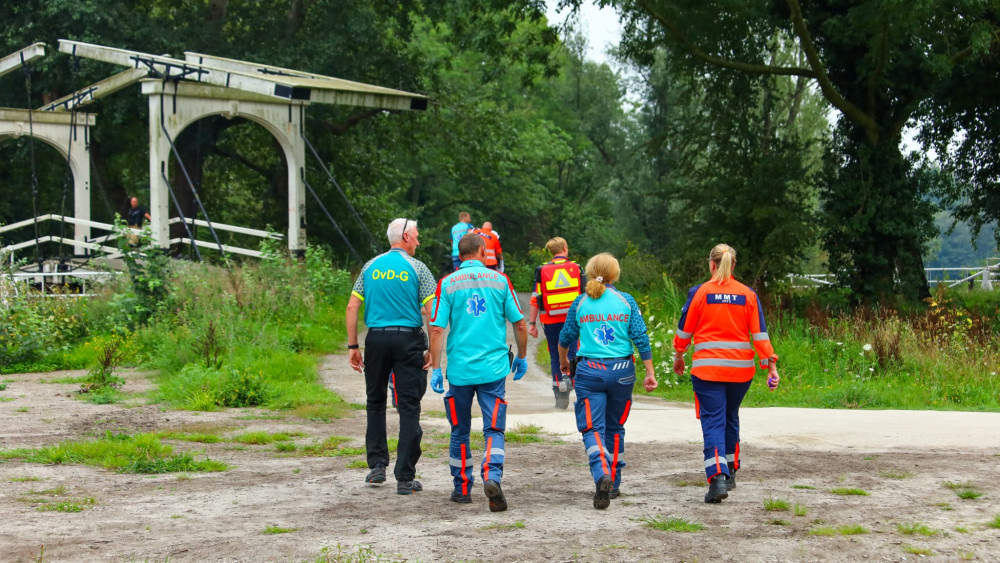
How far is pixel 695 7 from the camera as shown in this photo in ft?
65.8

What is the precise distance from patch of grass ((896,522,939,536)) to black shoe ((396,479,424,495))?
3.04 metres

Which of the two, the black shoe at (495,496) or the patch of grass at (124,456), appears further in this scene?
the patch of grass at (124,456)

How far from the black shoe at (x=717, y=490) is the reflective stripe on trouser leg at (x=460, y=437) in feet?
5.02

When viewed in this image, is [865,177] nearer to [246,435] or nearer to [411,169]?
[246,435]

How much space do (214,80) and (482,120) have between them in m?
12.8

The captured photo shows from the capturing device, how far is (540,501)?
670 centimetres

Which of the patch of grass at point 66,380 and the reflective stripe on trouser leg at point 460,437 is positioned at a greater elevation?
the reflective stripe on trouser leg at point 460,437

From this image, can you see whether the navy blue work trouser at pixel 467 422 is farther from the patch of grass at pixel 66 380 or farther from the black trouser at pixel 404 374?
the patch of grass at pixel 66 380

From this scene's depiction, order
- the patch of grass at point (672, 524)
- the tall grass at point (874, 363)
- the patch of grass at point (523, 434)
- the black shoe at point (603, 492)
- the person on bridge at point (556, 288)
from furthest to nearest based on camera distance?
the tall grass at point (874, 363) → the person on bridge at point (556, 288) → the patch of grass at point (523, 434) → the black shoe at point (603, 492) → the patch of grass at point (672, 524)

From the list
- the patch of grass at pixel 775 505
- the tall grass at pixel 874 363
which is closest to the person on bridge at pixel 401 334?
the patch of grass at pixel 775 505

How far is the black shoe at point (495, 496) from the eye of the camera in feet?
20.7

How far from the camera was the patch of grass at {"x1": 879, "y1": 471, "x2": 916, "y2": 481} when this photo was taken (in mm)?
7328

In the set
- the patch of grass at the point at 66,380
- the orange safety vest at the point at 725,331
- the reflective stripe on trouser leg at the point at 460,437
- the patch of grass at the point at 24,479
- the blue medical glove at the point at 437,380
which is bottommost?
the patch of grass at the point at 24,479

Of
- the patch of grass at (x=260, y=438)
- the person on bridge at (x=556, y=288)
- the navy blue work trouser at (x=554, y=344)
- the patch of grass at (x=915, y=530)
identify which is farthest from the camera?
the navy blue work trouser at (x=554, y=344)
